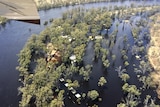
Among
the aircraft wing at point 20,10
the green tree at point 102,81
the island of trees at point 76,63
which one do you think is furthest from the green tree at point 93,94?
the aircraft wing at point 20,10

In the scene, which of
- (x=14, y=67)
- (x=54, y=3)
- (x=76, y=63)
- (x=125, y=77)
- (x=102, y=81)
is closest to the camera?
(x=102, y=81)

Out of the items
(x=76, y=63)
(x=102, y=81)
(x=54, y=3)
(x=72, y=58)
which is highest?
(x=54, y=3)

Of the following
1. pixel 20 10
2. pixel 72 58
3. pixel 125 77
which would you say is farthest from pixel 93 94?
pixel 20 10

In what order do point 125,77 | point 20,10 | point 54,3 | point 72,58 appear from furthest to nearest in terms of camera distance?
point 54,3 → point 72,58 → point 125,77 → point 20,10

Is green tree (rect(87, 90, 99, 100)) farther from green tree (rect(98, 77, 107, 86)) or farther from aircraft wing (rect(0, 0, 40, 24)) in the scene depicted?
aircraft wing (rect(0, 0, 40, 24))

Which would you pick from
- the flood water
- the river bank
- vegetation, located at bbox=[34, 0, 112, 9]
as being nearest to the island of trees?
the flood water

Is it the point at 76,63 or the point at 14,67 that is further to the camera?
the point at 76,63

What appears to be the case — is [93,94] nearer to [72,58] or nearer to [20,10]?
[72,58]

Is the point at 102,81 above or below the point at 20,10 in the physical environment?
below
